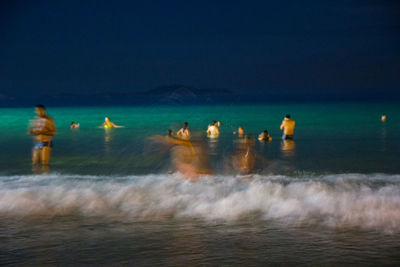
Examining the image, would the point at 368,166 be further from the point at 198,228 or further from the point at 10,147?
the point at 10,147

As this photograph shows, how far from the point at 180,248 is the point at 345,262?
102 inches

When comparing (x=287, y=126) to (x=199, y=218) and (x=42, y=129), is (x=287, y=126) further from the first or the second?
(x=199, y=218)

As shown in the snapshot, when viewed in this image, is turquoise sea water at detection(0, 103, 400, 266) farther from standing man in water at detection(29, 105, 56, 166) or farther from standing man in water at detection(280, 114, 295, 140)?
standing man in water at detection(280, 114, 295, 140)

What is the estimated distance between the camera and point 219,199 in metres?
11.2

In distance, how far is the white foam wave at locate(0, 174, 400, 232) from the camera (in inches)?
388

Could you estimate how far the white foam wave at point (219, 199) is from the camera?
987cm

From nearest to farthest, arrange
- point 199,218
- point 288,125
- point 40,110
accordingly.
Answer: point 199,218
point 40,110
point 288,125

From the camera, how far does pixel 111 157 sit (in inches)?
883

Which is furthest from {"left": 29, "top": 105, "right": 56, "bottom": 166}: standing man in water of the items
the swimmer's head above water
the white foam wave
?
the white foam wave

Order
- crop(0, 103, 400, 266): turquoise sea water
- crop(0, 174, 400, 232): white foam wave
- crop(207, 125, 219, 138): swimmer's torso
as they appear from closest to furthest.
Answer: crop(0, 103, 400, 266): turquoise sea water, crop(0, 174, 400, 232): white foam wave, crop(207, 125, 219, 138): swimmer's torso

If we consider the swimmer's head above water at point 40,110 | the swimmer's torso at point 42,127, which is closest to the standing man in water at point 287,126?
the swimmer's torso at point 42,127

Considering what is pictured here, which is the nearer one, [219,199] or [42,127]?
[219,199]

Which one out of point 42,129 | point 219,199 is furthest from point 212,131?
point 219,199

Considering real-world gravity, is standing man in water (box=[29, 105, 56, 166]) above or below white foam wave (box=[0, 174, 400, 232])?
above
